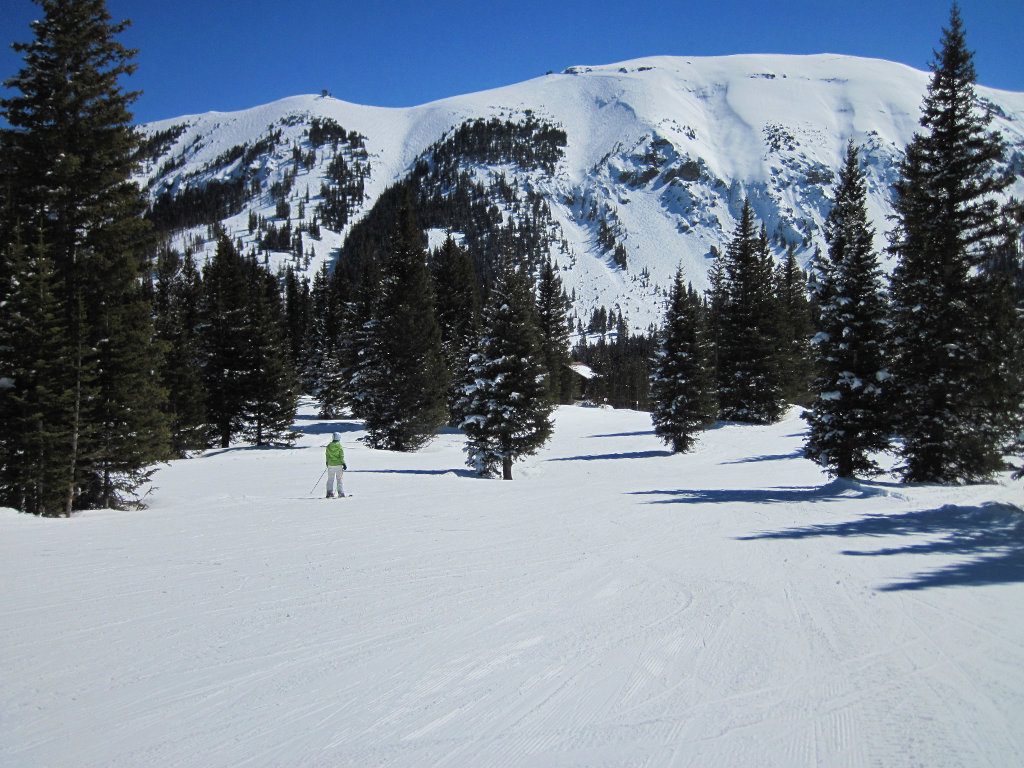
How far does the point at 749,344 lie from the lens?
3981 centimetres

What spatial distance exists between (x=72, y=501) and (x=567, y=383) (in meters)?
53.1

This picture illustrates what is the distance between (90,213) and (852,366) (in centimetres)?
2115

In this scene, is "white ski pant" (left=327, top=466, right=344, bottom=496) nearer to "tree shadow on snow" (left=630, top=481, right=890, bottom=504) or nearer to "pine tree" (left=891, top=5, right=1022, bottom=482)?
"tree shadow on snow" (left=630, top=481, right=890, bottom=504)

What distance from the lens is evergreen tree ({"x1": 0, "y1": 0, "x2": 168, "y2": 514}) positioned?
44.2 feet

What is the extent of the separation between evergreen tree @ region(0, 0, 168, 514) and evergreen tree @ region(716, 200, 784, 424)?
35988 mm

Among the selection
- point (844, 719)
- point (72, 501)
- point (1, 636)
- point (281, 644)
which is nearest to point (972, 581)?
point (844, 719)

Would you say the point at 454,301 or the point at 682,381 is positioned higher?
the point at 454,301

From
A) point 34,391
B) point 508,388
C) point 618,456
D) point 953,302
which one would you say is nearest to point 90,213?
point 34,391

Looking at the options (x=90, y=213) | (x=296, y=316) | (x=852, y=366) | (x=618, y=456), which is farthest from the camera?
(x=296, y=316)

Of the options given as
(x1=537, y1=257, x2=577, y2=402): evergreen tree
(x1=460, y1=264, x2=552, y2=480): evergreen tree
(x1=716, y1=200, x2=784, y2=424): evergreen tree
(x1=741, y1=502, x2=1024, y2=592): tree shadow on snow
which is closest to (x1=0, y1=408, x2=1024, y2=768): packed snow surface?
(x1=741, y1=502, x2=1024, y2=592): tree shadow on snow

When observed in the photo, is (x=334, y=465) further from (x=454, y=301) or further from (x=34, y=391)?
(x=454, y=301)

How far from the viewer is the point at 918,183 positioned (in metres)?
16.7

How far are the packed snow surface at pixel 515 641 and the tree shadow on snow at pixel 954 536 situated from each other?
0.06m

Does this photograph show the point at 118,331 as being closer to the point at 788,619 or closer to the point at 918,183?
the point at 788,619
